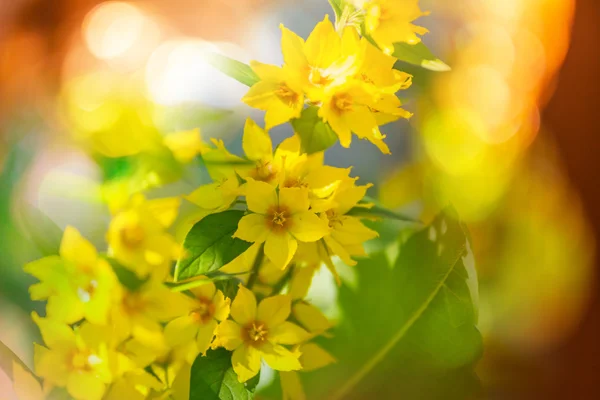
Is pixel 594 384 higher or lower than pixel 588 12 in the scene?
lower

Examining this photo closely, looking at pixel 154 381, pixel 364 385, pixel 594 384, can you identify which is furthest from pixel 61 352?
pixel 594 384

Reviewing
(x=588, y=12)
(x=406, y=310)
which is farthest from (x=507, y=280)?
(x=588, y=12)

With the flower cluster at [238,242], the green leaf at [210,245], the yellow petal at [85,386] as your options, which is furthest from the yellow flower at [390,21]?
the yellow petal at [85,386]

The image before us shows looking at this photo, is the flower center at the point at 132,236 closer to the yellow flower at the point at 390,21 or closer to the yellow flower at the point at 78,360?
the yellow flower at the point at 78,360

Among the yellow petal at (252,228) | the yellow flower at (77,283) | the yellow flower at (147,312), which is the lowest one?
the yellow flower at (147,312)

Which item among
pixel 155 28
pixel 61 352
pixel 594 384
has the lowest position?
pixel 594 384

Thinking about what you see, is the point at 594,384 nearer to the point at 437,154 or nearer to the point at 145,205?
the point at 437,154

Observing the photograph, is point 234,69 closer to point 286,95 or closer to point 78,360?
point 286,95
